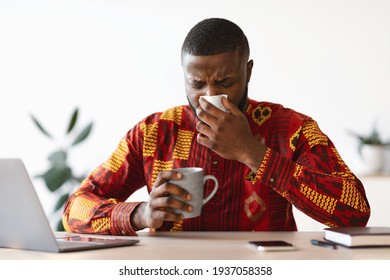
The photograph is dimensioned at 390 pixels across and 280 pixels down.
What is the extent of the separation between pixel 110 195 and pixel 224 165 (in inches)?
13.0

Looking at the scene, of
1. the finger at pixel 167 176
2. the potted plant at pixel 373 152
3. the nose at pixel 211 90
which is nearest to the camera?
the finger at pixel 167 176

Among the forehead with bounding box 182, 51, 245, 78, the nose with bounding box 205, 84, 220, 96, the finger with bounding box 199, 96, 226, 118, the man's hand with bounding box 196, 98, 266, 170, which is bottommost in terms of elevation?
the man's hand with bounding box 196, 98, 266, 170

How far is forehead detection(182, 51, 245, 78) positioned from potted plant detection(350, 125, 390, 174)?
1689 millimetres

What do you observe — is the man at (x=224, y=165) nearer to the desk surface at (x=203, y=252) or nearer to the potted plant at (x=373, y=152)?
the desk surface at (x=203, y=252)

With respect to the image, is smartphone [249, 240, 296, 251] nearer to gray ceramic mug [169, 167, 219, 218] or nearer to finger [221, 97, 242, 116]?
gray ceramic mug [169, 167, 219, 218]

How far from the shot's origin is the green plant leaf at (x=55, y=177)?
3.12m

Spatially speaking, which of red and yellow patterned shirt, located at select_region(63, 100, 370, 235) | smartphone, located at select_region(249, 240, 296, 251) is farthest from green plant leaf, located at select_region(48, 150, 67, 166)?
smartphone, located at select_region(249, 240, 296, 251)

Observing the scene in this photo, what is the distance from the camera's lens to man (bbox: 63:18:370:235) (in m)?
1.33

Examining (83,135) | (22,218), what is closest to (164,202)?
(22,218)

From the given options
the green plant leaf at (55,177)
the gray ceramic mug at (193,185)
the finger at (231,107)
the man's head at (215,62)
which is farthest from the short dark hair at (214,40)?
the green plant leaf at (55,177)

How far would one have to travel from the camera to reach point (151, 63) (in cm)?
324

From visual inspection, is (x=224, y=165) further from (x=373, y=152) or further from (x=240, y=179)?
(x=373, y=152)

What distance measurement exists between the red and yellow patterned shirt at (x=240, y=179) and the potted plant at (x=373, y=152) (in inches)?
57.8
